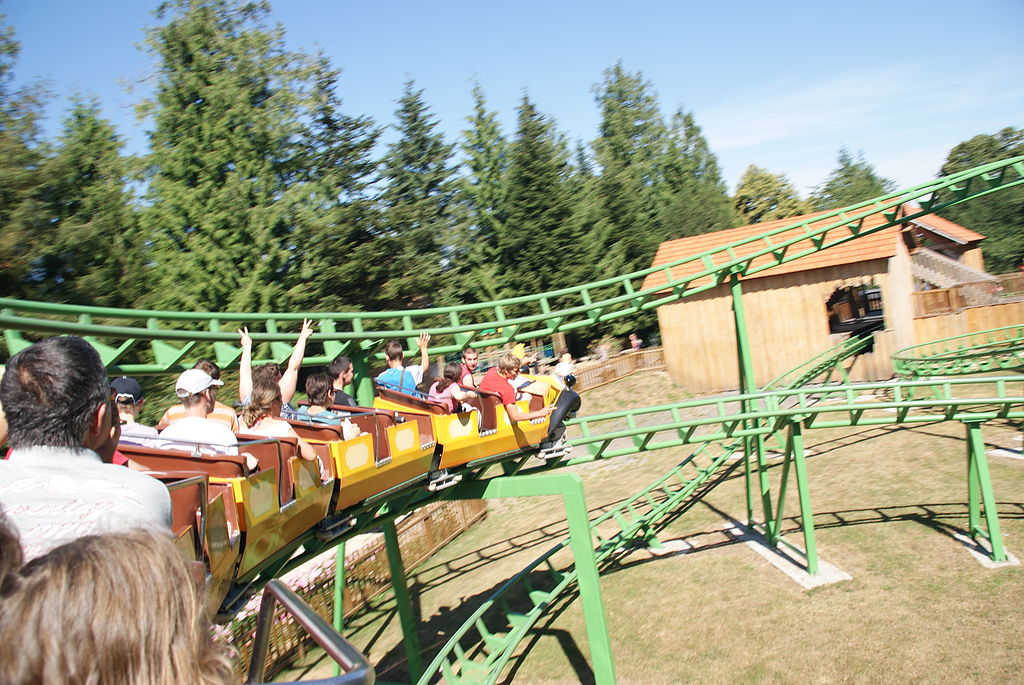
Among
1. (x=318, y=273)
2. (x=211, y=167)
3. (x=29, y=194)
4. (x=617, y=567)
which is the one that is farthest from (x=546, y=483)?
(x=211, y=167)

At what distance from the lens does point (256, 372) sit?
4242 millimetres

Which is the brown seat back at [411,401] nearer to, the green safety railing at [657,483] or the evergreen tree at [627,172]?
the green safety railing at [657,483]

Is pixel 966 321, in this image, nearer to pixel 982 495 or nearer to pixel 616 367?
pixel 616 367

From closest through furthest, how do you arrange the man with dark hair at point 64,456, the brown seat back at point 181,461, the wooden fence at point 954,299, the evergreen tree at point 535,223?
the man with dark hair at point 64,456, the brown seat back at point 181,461, the wooden fence at point 954,299, the evergreen tree at point 535,223

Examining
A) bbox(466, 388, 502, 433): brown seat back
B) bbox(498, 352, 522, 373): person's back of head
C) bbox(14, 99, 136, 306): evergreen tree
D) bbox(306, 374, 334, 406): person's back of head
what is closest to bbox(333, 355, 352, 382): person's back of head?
bbox(306, 374, 334, 406): person's back of head

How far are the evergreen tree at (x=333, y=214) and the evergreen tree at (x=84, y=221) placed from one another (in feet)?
15.2

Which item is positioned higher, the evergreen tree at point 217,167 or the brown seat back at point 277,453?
the evergreen tree at point 217,167

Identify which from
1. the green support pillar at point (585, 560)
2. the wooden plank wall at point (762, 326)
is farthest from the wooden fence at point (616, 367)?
the green support pillar at point (585, 560)

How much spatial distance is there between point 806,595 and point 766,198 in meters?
43.0

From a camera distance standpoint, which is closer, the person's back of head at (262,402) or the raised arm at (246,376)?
the person's back of head at (262,402)

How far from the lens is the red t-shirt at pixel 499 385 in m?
6.62

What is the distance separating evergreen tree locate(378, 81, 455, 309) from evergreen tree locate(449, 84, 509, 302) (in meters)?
0.86

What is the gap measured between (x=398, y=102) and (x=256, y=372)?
29.2m

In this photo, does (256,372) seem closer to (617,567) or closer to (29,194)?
(617,567)
